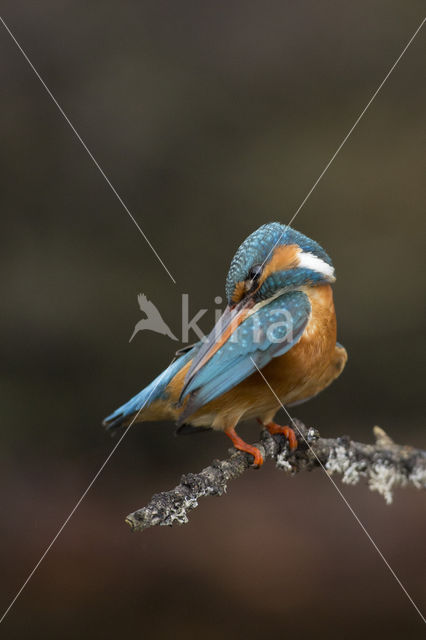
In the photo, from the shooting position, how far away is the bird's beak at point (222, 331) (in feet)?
5.43

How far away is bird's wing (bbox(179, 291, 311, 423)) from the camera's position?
162 cm

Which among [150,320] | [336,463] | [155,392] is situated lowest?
[336,463]

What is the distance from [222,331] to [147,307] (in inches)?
50.3

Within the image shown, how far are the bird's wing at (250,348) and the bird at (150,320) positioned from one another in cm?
106

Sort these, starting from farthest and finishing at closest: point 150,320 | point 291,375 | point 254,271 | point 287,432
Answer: point 150,320 < point 287,432 < point 291,375 < point 254,271

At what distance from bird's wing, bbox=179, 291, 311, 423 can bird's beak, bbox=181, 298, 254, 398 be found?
1cm

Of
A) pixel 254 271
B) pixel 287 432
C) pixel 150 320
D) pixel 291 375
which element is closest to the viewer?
pixel 254 271

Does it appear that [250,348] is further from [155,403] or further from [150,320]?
[150,320]

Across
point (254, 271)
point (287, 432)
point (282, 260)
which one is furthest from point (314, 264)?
point (287, 432)

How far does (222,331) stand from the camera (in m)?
1.66

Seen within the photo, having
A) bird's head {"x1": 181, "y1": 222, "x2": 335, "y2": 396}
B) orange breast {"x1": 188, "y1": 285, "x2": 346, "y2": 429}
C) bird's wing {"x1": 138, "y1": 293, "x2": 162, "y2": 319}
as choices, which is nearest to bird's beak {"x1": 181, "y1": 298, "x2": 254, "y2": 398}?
bird's head {"x1": 181, "y1": 222, "x2": 335, "y2": 396}

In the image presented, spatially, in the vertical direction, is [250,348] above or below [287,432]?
above

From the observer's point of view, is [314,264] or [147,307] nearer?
[314,264]

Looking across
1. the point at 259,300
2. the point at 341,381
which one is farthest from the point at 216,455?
the point at 259,300
